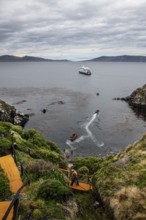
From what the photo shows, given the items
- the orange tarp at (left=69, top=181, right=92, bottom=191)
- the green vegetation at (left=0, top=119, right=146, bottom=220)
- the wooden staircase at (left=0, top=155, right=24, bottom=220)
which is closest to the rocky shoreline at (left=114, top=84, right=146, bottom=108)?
the green vegetation at (left=0, top=119, right=146, bottom=220)

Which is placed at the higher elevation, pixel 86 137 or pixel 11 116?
pixel 11 116

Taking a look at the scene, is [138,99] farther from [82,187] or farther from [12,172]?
[12,172]

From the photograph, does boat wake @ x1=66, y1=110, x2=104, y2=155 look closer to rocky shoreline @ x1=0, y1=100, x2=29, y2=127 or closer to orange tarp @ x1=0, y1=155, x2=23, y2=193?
rocky shoreline @ x1=0, y1=100, x2=29, y2=127

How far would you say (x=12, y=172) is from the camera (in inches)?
851

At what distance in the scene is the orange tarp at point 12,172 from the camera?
19.8m

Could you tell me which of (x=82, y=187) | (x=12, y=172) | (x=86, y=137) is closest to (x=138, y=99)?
(x=86, y=137)

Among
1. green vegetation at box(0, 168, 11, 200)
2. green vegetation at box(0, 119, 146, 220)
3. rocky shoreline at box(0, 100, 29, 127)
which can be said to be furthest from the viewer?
rocky shoreline at box(0, 100, 29, 127)

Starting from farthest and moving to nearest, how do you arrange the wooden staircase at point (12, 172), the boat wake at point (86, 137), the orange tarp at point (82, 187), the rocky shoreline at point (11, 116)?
1. the rocky shoreline at point (11, 116)
2. the boat wake at point (86, 137)
3. the orange tarp at point (82, 187)
4. the wooden staircase at point (12, 172)

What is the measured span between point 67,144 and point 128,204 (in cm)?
4222

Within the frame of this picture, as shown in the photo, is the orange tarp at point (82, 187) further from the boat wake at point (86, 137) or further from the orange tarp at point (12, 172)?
the boat wake at point (86, 137)

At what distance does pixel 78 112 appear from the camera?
89188 mm

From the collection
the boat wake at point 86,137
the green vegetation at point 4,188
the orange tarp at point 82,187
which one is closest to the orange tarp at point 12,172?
the green vegetation at point 4,188

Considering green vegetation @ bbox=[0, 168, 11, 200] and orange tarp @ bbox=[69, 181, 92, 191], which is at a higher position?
green vegetation @ bbox=[0, 168, 11, 200]

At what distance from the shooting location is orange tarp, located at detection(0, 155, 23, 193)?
19781mm
